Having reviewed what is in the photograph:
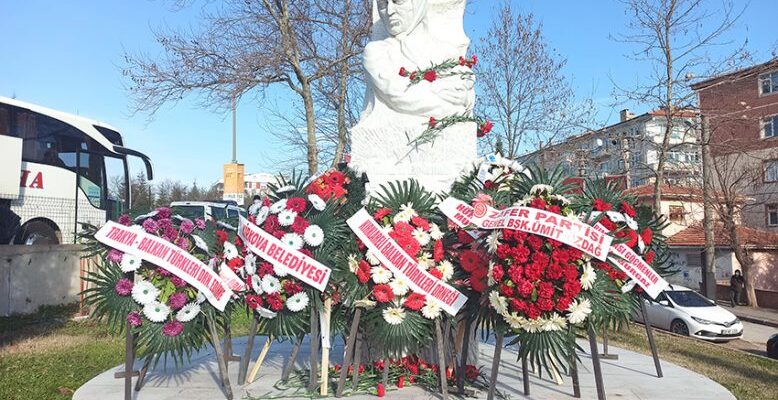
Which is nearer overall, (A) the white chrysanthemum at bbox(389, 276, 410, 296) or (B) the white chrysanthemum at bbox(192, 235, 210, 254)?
(A) the white chrysanthemum at bbox(389, 276, 410, 296)

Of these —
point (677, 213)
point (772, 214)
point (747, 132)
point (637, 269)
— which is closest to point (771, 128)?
point (747, 132)

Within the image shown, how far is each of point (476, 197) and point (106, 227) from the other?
2.59 metres

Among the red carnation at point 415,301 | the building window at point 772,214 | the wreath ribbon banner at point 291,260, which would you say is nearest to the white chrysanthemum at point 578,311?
the red carnation at point 415,301

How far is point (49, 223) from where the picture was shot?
1352 cm

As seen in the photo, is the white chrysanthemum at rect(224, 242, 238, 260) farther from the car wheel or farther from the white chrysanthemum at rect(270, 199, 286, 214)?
the car wheel

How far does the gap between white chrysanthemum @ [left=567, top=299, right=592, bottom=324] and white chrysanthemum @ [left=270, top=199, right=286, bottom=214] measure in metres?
2.14

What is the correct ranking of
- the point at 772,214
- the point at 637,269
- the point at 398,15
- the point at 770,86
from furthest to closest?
the point at 770,86
the point at 772,214
the point at 398,15
the point at 637,269

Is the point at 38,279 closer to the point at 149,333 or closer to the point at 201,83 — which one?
the point at 201,83

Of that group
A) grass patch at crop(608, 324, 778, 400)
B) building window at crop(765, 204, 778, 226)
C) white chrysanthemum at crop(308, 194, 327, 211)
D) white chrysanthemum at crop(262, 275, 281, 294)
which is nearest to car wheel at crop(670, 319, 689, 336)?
grass patch at crop(608, 324, 778, 400)

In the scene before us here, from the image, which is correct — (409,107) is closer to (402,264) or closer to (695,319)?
(402,264)

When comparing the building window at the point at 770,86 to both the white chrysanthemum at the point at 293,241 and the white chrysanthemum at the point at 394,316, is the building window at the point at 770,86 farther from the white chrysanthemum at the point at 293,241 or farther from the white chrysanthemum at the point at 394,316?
the white chrysanthemum at the point at 293,241

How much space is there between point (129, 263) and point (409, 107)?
257cm

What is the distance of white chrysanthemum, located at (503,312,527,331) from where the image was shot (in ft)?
12.0

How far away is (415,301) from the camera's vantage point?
4.07m
